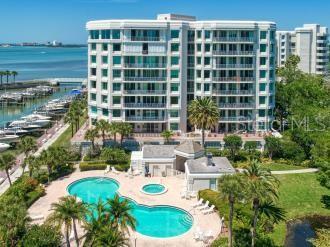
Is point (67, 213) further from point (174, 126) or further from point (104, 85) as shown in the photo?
point (104, 85)

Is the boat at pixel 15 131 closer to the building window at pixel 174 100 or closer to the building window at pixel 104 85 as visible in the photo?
the building window at pixel 104 85

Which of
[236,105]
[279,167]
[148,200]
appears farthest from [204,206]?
[236,105]

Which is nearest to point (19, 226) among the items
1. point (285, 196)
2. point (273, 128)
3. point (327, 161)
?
point (285, 196)

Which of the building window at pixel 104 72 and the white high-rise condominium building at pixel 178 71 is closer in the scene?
the white high-rise condominium building at pixel 178 71

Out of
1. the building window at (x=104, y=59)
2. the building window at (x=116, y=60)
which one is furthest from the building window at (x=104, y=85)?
the building window at (x=116, y=60)

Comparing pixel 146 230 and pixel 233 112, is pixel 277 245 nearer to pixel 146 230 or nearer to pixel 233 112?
pixel 146 230

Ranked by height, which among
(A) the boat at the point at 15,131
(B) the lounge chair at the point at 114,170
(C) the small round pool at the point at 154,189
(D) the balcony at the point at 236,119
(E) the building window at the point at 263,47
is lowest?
(C) the small round pool at the point at 154,189
